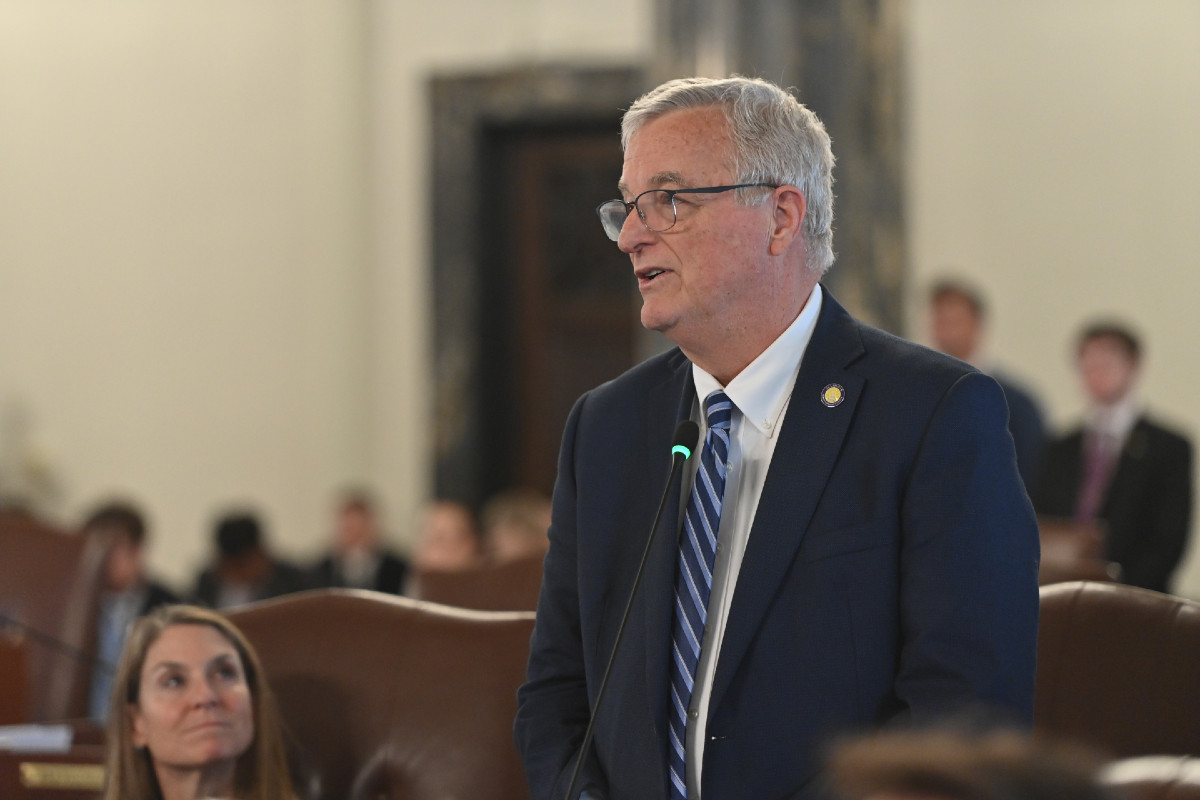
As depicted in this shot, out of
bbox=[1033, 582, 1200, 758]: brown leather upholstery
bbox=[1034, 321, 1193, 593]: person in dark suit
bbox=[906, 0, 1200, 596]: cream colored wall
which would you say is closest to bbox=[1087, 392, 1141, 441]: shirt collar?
→ bbox=[1034, 321, 1193, 593]: person in dark suit

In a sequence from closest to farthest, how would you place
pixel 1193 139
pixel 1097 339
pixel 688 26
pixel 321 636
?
1. pixel 321 636
2. pixel 1097 339
3. pixel 688 26
4. pixel 1193 139

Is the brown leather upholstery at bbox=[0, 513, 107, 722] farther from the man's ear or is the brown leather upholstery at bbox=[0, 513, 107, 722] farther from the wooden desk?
the man's ear

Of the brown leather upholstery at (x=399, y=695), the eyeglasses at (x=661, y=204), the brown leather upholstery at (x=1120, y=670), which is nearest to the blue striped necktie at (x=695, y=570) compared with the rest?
the eyeglasses at (x=661, y=204)

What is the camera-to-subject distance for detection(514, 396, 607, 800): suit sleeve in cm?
226

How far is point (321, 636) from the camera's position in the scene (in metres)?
3.13

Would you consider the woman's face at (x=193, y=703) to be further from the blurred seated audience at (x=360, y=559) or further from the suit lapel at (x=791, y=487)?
the blurred seated audience at (x=360, y=559)

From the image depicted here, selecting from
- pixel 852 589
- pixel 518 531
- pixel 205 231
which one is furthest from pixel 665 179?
pixel 205 231

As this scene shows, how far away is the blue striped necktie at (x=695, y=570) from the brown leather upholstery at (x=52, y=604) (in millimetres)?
2366

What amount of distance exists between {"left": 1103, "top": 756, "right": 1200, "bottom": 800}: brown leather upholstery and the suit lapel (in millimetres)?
480

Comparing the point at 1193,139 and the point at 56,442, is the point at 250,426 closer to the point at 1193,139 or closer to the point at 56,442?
the point at 56,442

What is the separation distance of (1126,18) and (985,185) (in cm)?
108

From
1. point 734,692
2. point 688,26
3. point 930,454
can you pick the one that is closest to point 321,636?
point 734,692

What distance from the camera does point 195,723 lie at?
2930 mm

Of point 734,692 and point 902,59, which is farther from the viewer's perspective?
point 902,59
